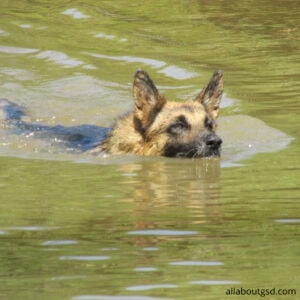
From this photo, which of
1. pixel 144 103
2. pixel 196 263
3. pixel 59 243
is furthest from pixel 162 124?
pixel 196 263

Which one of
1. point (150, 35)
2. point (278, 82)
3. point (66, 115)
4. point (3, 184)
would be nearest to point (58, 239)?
point (3, 184)

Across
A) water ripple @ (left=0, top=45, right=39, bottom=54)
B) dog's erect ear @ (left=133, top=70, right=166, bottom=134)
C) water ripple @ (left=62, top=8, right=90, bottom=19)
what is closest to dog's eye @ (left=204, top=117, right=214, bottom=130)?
dog's erect ear @ (left=133, top=70, right=166, bottom=134)

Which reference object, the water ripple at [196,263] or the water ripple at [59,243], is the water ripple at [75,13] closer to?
the water ripple at [59,243]

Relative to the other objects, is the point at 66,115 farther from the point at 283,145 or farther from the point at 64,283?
the point at 64,283

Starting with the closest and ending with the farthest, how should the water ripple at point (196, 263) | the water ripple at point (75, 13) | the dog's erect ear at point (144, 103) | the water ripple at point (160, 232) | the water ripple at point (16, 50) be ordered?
the water ripple at point (196, 263), the water ripple at point (160, 232), the dog's erect ear at point (144, 103), the water ripple at point (16, 50), the water ripple at point (75, 13)

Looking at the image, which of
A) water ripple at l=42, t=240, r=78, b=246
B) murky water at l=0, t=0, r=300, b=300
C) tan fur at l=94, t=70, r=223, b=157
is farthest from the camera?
tan fur at l=94, t=70, r=223, b=157

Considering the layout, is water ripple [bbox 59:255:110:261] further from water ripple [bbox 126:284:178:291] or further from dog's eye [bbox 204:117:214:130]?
dog's eye [bbox 204:117:214:130]

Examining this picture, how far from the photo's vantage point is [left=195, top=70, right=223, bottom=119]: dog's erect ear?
43.8ft

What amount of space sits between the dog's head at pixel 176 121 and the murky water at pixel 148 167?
0.25 m

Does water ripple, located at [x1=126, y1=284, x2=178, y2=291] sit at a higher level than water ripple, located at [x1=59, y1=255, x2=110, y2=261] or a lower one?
higher

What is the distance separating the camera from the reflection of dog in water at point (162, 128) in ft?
41.0

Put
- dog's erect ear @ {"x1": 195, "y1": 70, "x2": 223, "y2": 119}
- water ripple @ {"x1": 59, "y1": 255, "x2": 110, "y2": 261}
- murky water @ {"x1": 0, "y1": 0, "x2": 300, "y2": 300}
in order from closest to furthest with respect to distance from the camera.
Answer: murky water @ {"x1": 0, "y1": 0, "x2": 300, "y2": 300} < water ripple @ {"x1": 59, "y1": 255, "x2": 110, "y2": 261} < dog's erect ear @ {"x1": 195, "y1": 70, "x2": 223, "y2": 119}

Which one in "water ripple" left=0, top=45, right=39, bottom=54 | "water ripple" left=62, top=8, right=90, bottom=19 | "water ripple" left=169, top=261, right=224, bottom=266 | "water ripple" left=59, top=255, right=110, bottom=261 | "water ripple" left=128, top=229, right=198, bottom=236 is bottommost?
"water ripple" left=0, top=45, right=39, bottom=54

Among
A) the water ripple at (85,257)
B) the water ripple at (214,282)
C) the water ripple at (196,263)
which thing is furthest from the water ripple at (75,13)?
the water ripple at (214,282)
